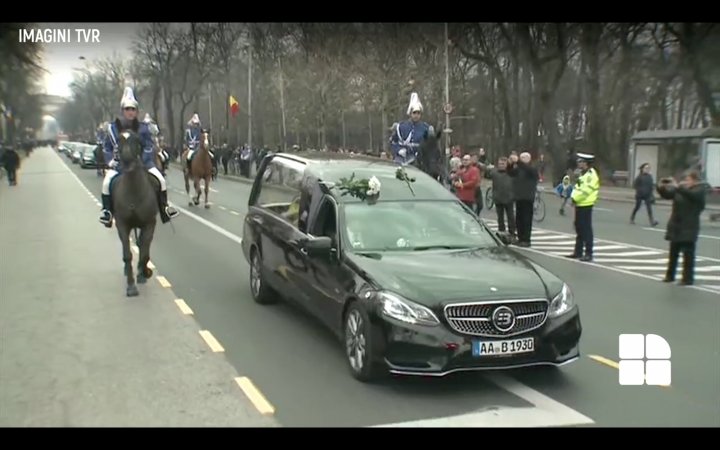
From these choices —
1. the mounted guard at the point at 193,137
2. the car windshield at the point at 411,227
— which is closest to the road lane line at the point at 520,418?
the car windshield at the point at 411,227

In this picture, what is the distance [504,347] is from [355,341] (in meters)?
1.30

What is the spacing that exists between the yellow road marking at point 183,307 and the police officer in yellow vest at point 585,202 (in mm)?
7857

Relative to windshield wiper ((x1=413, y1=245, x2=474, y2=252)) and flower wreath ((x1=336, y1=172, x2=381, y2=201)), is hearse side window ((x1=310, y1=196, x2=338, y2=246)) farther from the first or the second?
windshield wiper ((x1=413, y1=245, x2=474, y2=252))

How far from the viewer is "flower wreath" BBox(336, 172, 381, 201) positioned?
8.27m

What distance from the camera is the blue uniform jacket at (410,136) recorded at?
15430 millimetres

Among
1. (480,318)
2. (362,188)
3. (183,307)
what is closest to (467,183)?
(183,307)

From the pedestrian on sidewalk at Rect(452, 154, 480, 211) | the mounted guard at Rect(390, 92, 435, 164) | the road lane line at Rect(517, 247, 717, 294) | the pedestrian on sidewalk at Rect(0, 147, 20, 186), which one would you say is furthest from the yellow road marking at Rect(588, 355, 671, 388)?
the pedestrian on sidewalk at Rect(0, 147, 20, 186)

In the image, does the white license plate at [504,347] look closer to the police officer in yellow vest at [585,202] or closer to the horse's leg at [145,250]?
the horse's leg at [145,250]

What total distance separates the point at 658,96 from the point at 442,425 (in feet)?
137

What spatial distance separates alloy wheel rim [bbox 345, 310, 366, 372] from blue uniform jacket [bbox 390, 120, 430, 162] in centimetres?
882

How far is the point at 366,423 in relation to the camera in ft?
18.9
